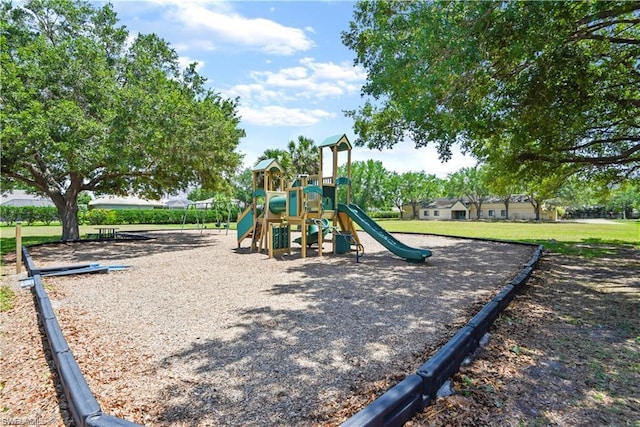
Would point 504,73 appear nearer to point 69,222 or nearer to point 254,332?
point 254,332

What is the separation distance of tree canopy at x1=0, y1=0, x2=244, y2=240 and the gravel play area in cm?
451

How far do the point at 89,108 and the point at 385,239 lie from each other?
10.5 metres

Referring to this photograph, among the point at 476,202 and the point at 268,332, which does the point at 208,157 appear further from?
the point at 476,202

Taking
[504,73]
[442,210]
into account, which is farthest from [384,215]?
[504,73]

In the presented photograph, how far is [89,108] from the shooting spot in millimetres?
11109

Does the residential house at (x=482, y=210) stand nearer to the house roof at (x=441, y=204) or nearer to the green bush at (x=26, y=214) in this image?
the house roof at (x=441, y=204)

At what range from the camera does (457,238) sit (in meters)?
16.7

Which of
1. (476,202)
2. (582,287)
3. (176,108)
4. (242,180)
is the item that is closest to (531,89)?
(582,287)

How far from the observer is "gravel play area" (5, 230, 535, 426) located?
262cm

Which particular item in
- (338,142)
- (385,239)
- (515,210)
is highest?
(338,142)

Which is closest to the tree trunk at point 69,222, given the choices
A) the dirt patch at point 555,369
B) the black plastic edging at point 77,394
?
the black plastic edging at point 77,394

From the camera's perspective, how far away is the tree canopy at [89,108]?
9.80 m

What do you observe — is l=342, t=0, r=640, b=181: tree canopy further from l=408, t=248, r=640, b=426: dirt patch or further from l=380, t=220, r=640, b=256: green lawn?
l=408, t=248, r=640, b=426: dirt patch

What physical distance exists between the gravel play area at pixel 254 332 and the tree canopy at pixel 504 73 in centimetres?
352
